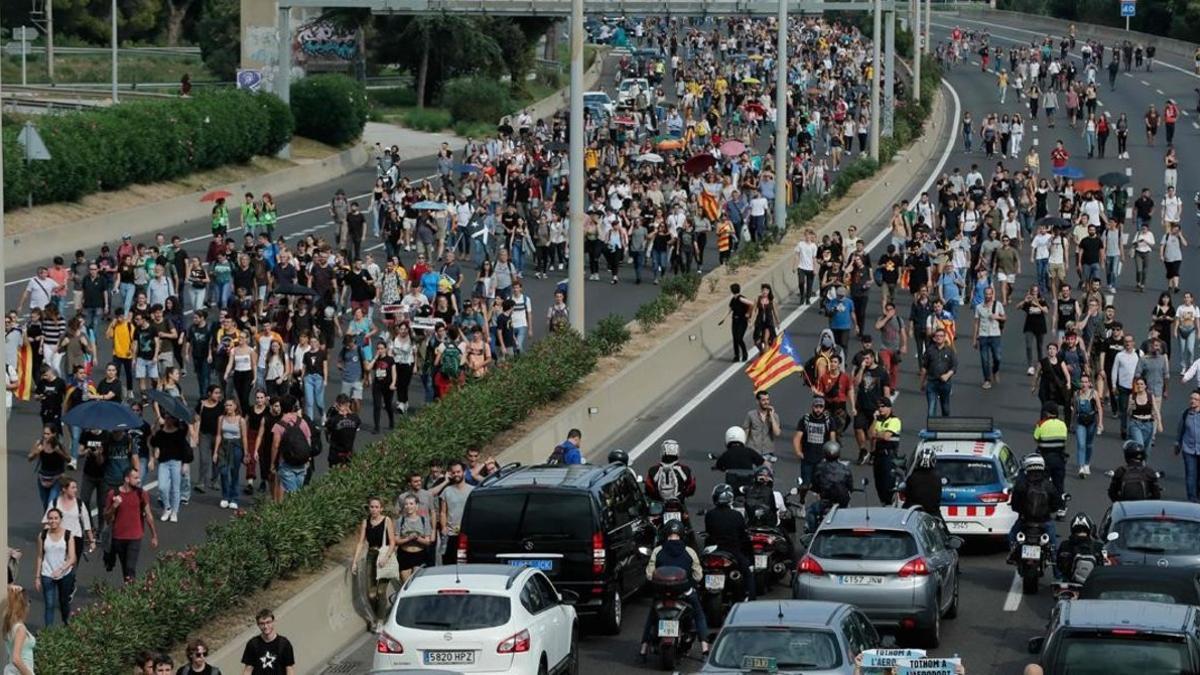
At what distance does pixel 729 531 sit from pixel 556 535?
63.1 inches

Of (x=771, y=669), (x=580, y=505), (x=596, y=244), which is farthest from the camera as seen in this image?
(x=596, y=244)

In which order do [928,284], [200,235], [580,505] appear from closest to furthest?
[580,505]
[928,284]
[200,235]

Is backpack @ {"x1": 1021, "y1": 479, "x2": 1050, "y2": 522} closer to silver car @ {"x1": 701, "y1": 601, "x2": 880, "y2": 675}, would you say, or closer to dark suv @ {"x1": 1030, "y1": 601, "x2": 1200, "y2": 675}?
silver car @ {"x1": 701, "y1": 601, "x2": 880, "y2": 675}

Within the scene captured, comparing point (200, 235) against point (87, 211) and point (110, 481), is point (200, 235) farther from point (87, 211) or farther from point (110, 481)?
point (110, 481)

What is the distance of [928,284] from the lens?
133 feet

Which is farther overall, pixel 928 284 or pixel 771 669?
pixel 928 284

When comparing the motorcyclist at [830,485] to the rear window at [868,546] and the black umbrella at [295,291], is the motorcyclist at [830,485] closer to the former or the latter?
the rear window at [868,546]

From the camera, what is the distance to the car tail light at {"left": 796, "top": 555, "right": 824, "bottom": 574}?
20.8 metres

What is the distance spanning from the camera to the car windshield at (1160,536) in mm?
21281

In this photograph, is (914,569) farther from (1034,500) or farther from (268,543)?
(268,543)

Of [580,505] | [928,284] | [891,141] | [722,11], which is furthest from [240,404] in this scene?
[722,11]

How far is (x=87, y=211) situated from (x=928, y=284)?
22.0 meters

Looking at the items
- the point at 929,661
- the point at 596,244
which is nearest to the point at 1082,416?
the point at 929,661

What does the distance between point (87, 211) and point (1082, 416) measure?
3110 cm
